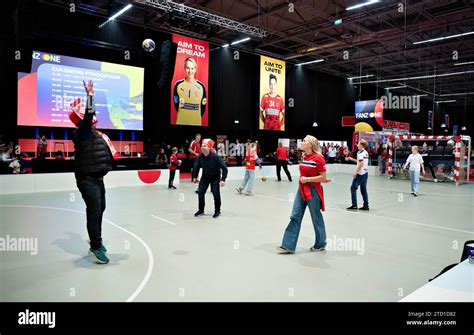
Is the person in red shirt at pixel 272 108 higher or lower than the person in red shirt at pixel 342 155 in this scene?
higher

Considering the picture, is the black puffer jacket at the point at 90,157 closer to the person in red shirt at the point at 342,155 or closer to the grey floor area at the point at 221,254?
the grey floor area at the point at 221,254

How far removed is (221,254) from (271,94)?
56.4 feet

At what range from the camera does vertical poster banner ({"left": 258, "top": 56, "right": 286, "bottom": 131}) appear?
2033cm

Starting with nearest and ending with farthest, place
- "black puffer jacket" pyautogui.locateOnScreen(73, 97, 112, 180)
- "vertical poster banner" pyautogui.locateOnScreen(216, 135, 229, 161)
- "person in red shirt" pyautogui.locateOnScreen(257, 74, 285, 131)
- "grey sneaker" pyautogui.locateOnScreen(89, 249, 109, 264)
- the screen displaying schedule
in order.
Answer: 1. "black puffer jacket" pyautogui.locateOnScreen(73, 97, 112, 180)
2. "grey sneaker" pyautogui.locateOnScreen(89, 249, 109, 264)
3. the screen displaying schedule
4. "vertical poster banner" pyautogui.locateOnScreen(216, 135, 229, 161)
5. "person in red shirt" pyautogui.locateOnScreen(257, 74, 285, 131)

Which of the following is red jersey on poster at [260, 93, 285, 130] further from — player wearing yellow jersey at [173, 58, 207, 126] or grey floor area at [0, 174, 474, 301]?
grey floor area at [0, 174, 474, 301]

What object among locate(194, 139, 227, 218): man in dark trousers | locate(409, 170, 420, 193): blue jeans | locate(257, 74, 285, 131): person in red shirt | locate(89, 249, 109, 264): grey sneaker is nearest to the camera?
locate(89, 249, 109, 264): grey sneaker

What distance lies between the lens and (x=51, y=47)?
13523 mm

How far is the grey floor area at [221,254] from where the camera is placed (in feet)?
11.1

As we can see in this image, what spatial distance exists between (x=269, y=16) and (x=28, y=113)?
11681mm

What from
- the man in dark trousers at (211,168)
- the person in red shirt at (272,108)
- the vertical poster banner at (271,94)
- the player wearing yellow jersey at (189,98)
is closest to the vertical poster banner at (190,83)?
the player wearing yellow jersey at (189,98)

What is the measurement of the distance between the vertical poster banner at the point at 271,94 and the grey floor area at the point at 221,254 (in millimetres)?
12632

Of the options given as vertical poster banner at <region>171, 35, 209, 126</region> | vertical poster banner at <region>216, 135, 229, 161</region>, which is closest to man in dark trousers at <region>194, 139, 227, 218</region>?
vertical poster banner at <region>171, 35, 209, 126</region>

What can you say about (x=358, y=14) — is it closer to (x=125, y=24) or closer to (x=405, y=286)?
(x=125, y=24)
